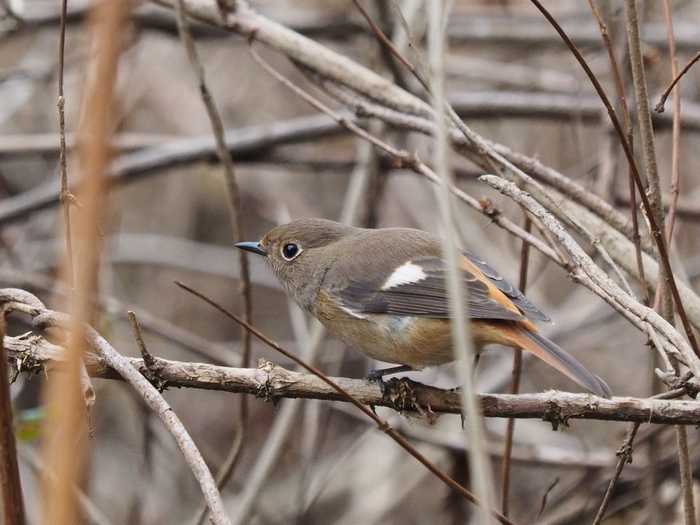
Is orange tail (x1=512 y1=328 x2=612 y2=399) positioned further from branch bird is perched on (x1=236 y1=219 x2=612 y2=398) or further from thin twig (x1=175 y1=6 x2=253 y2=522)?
thin twig (x1=175 y1=6 x2=253 y2=522)

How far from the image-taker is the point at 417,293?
282 centimetres

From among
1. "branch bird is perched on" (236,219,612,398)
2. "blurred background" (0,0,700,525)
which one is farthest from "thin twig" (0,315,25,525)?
"blurred background" (0,0,700,525)

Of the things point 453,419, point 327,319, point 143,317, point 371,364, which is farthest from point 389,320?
point 453,419

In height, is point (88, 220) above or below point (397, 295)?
below

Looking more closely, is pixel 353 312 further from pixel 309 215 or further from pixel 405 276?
pixel 309 215

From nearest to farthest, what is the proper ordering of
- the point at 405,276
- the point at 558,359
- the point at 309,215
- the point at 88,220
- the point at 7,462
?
the point at 88,220, the point at 7,462, the point at 558,359, the point at 405,276, the point at 309,215

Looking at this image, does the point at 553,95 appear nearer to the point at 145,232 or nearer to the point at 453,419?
the point at 453,419

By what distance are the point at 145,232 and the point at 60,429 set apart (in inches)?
243

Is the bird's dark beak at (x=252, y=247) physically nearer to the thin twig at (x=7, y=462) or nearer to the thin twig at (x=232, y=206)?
the thin twig at (x=232, y=206)

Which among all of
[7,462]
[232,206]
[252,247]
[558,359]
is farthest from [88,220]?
[252,247]

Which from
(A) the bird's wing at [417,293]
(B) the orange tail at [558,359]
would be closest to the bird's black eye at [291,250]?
(A) the bird's wing at [417,293]

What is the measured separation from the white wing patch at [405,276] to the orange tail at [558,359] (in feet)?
1.58

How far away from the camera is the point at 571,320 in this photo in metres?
5.11

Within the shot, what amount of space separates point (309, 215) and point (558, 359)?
13.1ft
